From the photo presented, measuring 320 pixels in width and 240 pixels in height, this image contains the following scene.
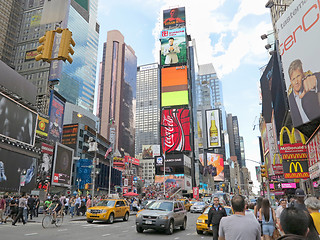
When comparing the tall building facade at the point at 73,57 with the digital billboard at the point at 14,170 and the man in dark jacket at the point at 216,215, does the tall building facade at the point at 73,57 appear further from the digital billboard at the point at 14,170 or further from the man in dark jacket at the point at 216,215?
the man in dark jacket at the point at 216,215

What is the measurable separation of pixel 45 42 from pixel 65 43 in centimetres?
74

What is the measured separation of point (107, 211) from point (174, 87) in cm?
8943

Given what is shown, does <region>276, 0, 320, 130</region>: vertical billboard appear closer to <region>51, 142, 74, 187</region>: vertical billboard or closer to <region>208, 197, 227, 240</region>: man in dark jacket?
<region>208, 197, 227, 240</region>: man in dark jacket

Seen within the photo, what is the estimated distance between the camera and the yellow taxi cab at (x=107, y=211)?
17.7 m

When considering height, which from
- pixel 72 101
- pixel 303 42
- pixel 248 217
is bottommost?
pixel 248 217

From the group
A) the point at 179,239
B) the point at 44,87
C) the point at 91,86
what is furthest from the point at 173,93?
the point at 179,239

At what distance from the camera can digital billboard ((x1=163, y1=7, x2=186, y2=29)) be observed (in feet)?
387

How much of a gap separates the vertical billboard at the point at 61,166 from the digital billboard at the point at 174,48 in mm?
67443

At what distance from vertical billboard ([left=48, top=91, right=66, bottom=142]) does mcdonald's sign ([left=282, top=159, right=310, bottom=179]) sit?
171ft

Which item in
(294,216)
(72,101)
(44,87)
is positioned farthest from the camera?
(72,101)

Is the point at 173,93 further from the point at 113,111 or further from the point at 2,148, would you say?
the point at 113,111

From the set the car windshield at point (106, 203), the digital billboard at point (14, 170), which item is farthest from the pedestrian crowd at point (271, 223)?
the digital billboard at point (14, 170)

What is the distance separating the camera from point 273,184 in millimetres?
48750

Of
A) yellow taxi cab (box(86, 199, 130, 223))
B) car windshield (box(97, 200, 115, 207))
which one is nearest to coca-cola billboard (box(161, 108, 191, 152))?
yellow taxi cab (box(86, 199, 130, 223))
